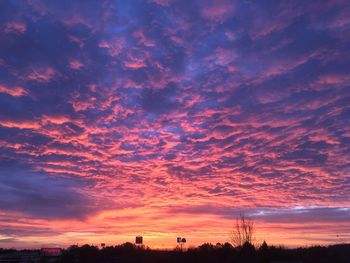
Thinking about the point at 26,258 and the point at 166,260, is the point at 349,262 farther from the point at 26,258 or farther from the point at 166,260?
the point at 26,258

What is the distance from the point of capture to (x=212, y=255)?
6456 centimetres

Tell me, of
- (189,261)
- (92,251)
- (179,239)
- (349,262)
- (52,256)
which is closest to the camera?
(349,262)

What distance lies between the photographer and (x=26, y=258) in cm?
9494

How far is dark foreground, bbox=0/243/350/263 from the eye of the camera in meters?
56.2

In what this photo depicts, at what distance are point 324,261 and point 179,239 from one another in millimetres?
32283

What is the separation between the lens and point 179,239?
266 feet

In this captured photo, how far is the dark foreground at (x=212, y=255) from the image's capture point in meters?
56.2

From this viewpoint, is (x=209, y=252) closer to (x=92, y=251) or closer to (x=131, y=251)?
(x=131, y=251)

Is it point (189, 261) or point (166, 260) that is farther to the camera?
point (166, 260)

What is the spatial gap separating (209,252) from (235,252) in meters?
3.93

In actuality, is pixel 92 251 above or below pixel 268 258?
above

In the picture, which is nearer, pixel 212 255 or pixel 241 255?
pixel 241 255

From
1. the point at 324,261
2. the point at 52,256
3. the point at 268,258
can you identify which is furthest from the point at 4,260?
the point at 324,261

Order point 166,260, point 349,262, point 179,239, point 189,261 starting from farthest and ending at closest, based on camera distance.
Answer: point 179,239 < point 166,260 < point 189,261 < point 349,262
